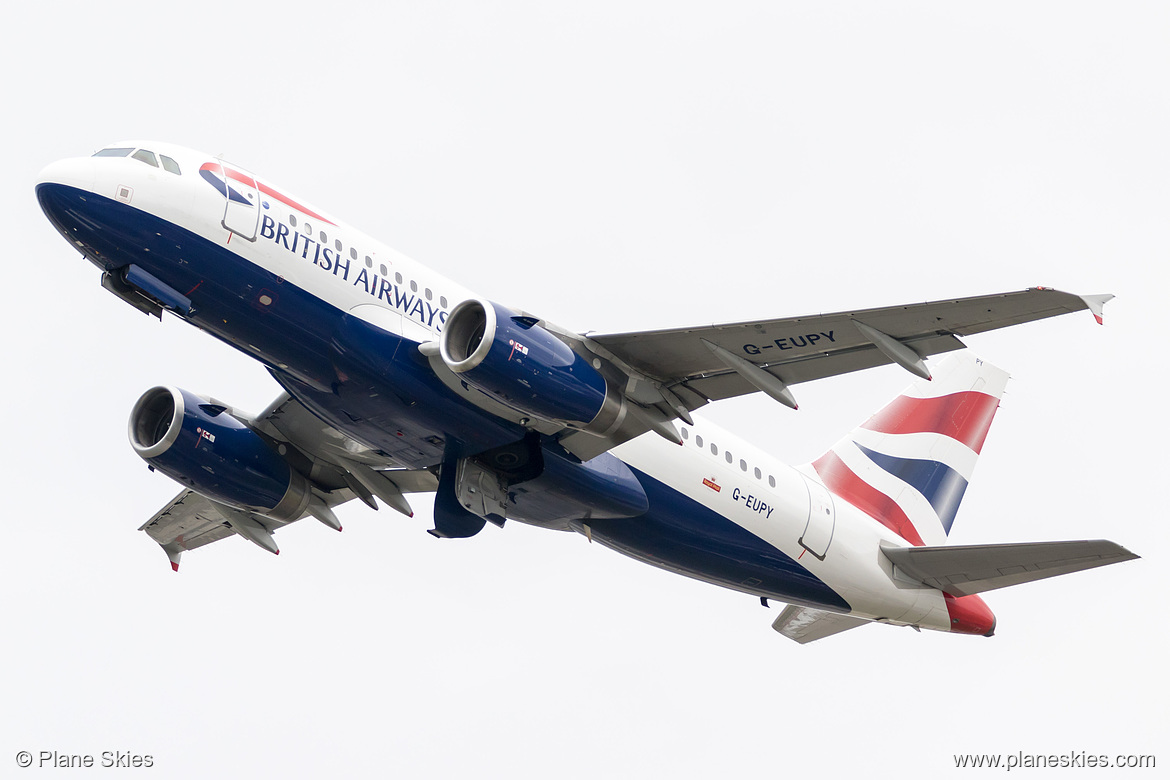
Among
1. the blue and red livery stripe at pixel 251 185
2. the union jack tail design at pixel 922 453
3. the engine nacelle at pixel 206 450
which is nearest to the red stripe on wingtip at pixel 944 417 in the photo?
the union jack tail design at pixel 922 453

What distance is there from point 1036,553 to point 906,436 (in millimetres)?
6553

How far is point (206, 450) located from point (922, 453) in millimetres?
16030

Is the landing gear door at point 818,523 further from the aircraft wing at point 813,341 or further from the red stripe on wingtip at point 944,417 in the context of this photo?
the aircraft wing at point 813,341

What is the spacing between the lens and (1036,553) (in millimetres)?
26250

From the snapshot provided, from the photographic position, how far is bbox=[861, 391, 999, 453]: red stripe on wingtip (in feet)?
107

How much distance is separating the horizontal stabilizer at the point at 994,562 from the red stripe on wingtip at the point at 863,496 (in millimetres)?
1459

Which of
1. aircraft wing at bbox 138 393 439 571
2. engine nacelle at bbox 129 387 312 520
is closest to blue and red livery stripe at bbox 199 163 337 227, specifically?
aircraft wing at bbox 138 393 439 571

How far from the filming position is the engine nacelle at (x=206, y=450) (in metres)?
27.5

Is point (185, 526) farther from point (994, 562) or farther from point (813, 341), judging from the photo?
point (994, 562)

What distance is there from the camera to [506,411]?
79.1 feet

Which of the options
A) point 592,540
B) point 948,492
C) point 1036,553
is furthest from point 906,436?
point 592,540

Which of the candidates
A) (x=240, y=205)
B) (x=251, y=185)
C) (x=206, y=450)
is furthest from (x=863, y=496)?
(x=240, y=205)

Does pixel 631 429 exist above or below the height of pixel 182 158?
below

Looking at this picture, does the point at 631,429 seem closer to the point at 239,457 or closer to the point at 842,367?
the point at 842,367
